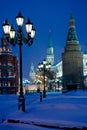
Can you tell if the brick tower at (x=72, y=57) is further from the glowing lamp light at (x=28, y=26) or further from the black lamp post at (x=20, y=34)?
the glowing lamp light at (x=28, y=26)

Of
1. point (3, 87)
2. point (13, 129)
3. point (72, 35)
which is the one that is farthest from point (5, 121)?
point (72, 35)

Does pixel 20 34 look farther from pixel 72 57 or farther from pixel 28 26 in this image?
pixel 72 57

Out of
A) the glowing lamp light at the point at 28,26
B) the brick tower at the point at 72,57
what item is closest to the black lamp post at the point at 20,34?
the glowing lamp light at the point at 28,26

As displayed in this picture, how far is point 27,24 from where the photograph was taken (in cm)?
2120

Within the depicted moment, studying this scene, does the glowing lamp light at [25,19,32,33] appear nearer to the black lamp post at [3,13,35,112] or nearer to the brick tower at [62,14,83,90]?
the black lamp post at [3,13,35,112]

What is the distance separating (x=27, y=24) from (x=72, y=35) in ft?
438

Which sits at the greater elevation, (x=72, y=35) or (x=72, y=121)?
(x=72, y=35)

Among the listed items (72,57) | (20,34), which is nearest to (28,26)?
(20,34)

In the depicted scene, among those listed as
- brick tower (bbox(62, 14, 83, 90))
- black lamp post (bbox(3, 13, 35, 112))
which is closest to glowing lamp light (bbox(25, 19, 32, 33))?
black lamp post (bbox(3, 13, 35, 112))

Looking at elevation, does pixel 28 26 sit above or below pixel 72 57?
below

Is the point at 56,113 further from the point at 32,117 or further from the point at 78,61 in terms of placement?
the point at 78,61

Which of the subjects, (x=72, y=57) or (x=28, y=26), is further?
(x=72, y=57)

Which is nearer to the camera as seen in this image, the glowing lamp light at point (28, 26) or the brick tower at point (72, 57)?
the glowing lamp light at point (28, 26)

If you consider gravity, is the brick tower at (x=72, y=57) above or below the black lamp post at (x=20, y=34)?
above
